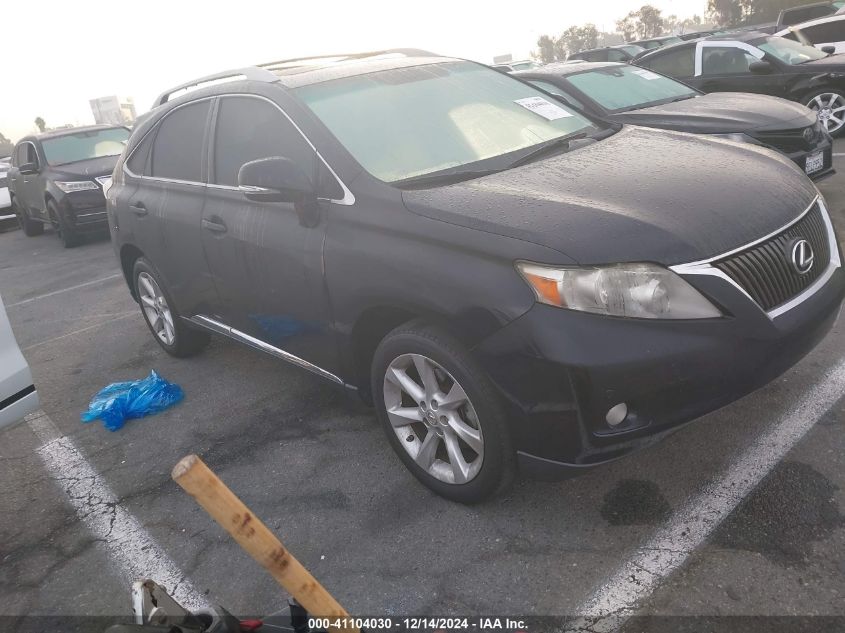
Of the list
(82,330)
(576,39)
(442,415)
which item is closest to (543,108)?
(442,415)

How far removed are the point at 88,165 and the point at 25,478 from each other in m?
8.55

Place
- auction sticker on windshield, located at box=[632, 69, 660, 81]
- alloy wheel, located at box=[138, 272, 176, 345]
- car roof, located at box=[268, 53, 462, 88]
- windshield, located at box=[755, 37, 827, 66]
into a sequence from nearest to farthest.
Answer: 1. car roof, located at box=[268, 53, 462, 88]
2. alloy wheel, located at box=[138, 272, 176, 345]
3. auction sticker on windshield, located at box=[632, 69, 660, 81]
4. windshield, located at box=[755, 37, 827, 66]

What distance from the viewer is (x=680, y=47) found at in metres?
9.57

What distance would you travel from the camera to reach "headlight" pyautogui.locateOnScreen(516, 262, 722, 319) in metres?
2.37

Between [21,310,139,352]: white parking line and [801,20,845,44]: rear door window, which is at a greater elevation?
[801,20,845,44]: rear door window

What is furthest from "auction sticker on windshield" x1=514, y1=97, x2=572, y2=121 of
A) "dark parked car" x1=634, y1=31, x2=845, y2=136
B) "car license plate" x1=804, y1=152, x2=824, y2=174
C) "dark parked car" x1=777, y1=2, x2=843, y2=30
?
"dark parked car" x1=777, y1=2, x2=843, y2=30

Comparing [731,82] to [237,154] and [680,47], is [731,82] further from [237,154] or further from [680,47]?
[237,154]

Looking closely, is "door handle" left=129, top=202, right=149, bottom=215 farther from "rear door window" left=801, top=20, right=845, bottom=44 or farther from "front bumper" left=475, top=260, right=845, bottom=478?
"rear door window" left=801, top=20, right=845, bottom=44

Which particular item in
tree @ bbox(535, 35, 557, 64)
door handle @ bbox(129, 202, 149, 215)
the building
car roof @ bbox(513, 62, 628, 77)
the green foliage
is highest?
car roof @ bbox(513, 62, 628, 77)

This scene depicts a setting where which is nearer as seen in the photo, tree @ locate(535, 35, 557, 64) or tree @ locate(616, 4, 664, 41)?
tree @ locate(616, 4, 664, 41)

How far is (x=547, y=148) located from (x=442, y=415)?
145 cm

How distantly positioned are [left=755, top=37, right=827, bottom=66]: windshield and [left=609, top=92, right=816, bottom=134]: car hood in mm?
3143

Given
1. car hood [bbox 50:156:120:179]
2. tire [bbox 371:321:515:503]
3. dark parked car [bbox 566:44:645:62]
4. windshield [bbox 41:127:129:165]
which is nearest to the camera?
tire [bbox 371:321:515:503]

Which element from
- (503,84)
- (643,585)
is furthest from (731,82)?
(643,585)
